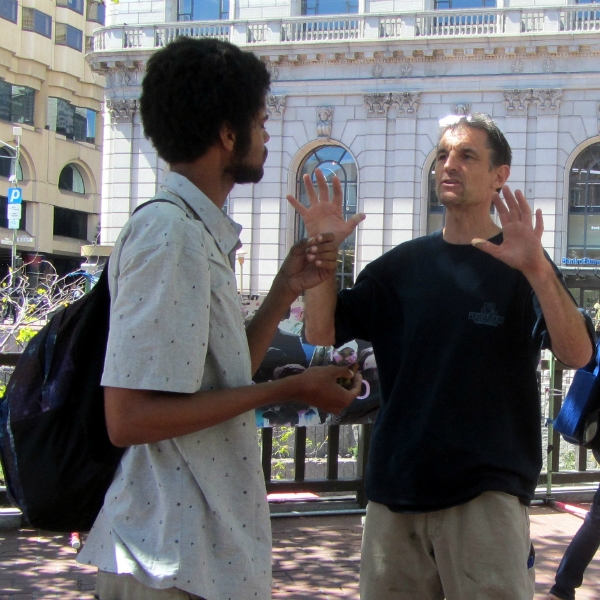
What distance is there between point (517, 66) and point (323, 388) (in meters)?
28.5

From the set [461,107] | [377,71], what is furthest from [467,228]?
[377,71]

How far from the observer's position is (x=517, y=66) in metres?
28.5

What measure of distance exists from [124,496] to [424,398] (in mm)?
1166

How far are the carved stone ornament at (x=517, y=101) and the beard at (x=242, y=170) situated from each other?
2771 cm

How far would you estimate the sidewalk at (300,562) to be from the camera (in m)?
4.94

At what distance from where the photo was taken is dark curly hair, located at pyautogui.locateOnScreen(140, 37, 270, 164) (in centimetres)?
194

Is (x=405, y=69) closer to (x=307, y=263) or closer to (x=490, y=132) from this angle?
(x=490, y=132)

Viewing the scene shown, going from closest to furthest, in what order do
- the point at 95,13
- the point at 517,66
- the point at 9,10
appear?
the point at 517,66, the point at 9,10, the point at 95,13

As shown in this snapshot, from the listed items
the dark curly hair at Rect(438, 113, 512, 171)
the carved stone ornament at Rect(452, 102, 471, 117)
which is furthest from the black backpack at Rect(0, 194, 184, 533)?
the carved stone ornament at Rect(452, 102, 471, 117)

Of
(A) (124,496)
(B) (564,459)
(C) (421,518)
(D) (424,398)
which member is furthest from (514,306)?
(B) (564,459)

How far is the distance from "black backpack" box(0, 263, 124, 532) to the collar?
1.02 feet

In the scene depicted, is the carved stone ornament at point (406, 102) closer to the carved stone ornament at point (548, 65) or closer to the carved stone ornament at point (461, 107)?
the carved stone ornament at point (461, 107)

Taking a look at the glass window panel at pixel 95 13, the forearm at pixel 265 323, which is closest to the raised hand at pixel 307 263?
the forearm at pixel 265 323

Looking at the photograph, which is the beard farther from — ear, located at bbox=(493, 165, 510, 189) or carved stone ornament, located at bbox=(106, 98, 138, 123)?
carved stone ornament, located at bbox=(106, 98, 138, 123)
